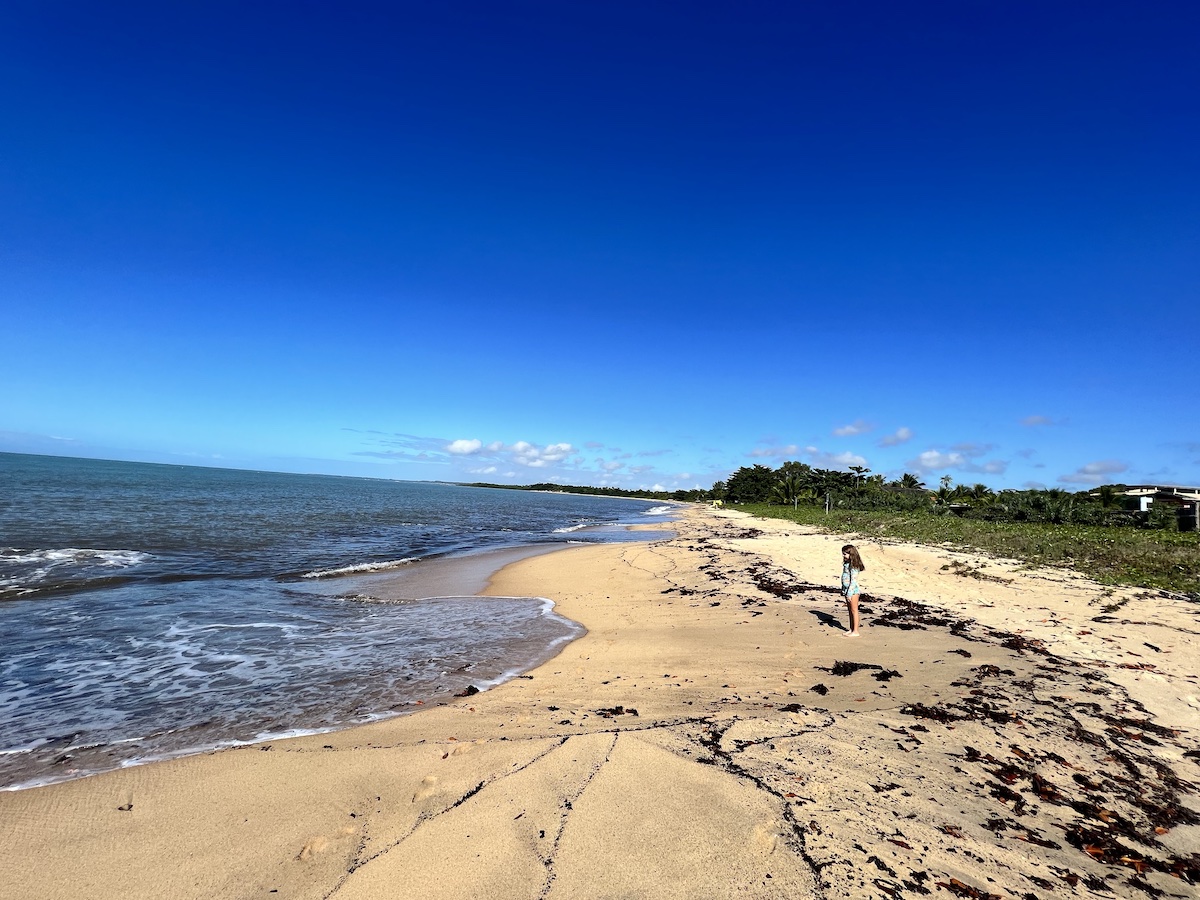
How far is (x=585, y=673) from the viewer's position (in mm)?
8336

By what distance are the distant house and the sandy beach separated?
32.1 m

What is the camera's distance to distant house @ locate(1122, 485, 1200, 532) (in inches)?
1192

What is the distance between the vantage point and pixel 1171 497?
44562 millimetres

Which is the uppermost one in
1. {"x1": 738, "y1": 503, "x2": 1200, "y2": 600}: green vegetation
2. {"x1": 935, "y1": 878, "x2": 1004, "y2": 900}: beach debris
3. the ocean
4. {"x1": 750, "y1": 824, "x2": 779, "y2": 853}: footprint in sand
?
{"x1": 738, "y1": 503, "x2": 1200, "y2": 600}: green vegetation

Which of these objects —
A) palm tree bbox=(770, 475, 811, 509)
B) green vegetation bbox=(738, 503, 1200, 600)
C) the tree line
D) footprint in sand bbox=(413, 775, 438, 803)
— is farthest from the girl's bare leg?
palm tree bbox=(770, 475, 811, 509)

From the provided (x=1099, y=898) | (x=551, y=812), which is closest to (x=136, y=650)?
(x=551, y=812)

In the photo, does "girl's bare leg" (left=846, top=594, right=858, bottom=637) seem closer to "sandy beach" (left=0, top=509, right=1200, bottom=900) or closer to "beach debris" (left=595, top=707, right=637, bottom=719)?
"sandy beach" (left=0, top=509, right=1200, bottom=900)

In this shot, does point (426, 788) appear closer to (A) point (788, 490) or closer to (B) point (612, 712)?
(B) point (612, 712)

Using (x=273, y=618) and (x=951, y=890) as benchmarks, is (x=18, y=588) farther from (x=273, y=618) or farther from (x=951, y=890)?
(x=951, y=890)

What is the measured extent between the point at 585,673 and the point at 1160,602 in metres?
12.4

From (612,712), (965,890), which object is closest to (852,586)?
(612,712)

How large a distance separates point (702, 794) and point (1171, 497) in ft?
202

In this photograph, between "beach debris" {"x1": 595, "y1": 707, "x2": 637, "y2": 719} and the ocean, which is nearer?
"beach debris" {"x1": 595, "y1": 707, "x2": 637, "y2": 719}

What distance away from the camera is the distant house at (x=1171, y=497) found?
30.3m
